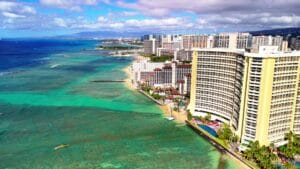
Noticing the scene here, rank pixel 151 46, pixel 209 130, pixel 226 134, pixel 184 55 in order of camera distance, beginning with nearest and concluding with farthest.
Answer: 1. pixel 226 134
2. pixel 209 130
3. pixel 184 55
4. pixel 151 46

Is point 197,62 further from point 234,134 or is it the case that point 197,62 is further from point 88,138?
point 88,138

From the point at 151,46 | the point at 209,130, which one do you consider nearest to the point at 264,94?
the point at 209,130

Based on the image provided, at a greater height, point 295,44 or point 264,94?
point 295,44

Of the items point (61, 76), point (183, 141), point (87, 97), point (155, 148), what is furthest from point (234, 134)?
point (61, 76)

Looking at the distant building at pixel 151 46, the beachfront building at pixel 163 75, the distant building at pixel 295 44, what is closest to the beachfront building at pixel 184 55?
the beachfront building at pixel 163 75

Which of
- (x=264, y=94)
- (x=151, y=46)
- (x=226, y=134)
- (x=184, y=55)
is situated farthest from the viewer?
(x=151, y=46)

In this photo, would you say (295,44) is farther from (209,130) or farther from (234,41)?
(209,130)

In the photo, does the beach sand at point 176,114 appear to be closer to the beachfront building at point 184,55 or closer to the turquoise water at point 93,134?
the turquoise water at point 93,134

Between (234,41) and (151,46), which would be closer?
(234,41)
